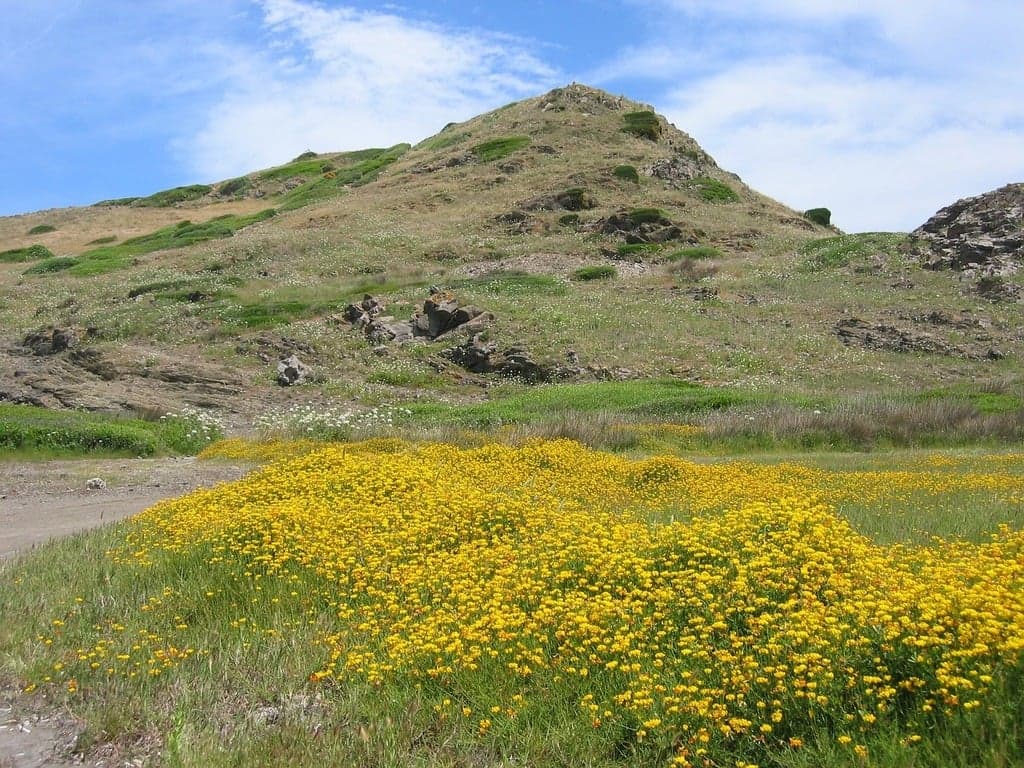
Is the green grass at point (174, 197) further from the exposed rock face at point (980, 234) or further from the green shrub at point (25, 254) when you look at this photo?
the exposed rock face at point (980, 234)

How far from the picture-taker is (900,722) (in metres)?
4.14

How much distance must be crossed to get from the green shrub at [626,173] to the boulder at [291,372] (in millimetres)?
37595

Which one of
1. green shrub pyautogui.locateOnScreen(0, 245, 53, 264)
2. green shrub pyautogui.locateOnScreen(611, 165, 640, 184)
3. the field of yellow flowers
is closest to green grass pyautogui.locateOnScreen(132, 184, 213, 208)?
green shrub pyautogui.locateOnScreen(0, 245, 53, 264)

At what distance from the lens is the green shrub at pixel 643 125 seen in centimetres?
7075

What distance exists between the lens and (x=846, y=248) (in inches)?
1794

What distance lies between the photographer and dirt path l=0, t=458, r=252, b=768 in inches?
196

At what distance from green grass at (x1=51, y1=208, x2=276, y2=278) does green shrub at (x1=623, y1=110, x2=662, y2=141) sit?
32.9 m

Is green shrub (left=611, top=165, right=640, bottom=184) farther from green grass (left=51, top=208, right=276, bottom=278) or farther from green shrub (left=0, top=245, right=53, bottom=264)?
green shrub (left=0, top=245, right=53, bottom=264)

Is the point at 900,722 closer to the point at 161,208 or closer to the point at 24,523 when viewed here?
the point at 24,523

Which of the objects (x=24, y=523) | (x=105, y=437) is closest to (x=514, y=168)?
(x=105, y=437)

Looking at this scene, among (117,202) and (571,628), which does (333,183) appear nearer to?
(117,202)

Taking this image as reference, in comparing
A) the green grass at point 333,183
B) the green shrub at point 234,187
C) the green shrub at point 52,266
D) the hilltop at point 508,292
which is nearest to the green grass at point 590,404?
the hilltop at point 508,292

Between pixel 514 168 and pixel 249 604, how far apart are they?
207 feet

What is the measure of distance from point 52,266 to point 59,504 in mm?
55905
